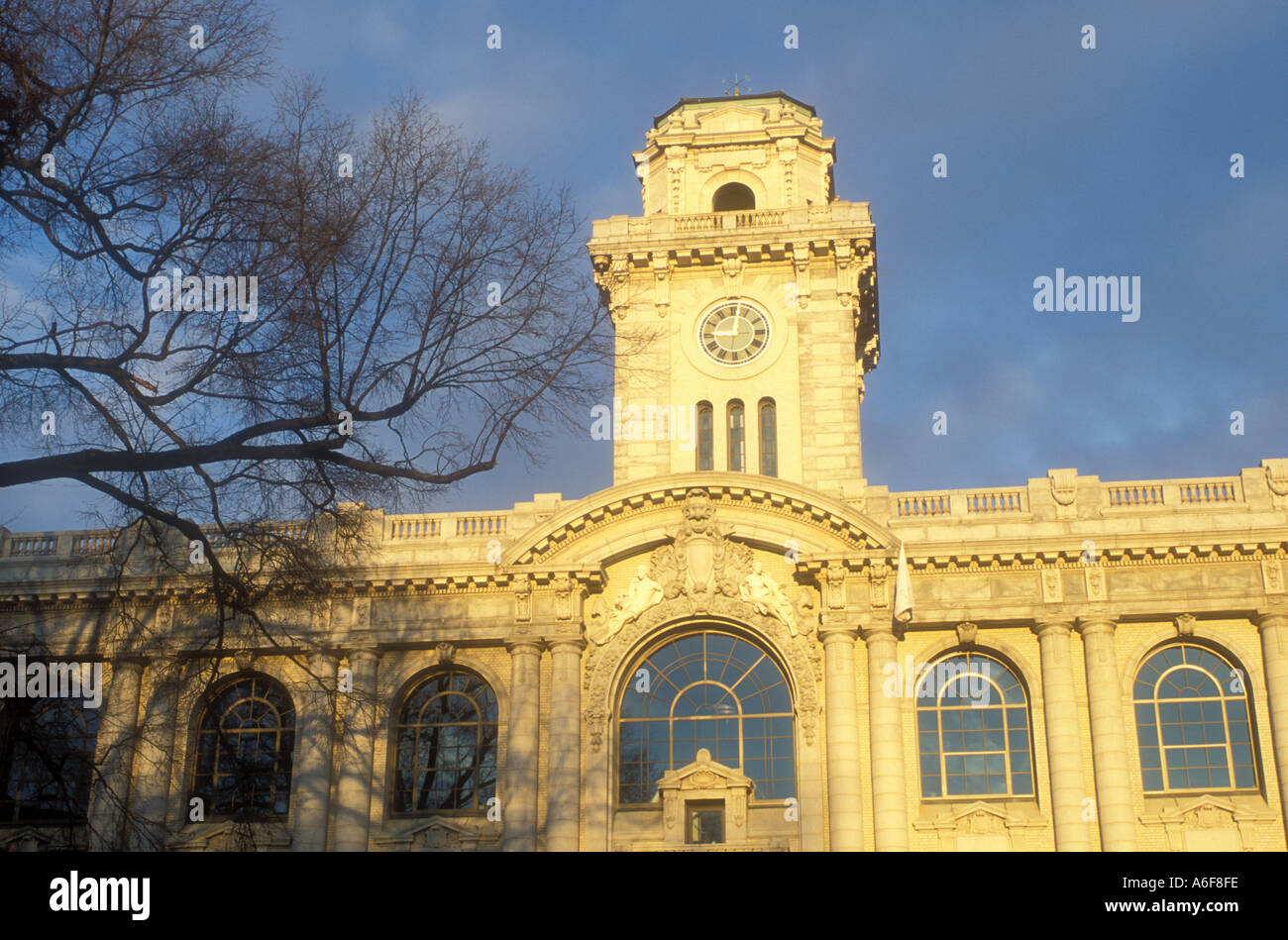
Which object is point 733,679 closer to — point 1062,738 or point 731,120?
point 1062,738

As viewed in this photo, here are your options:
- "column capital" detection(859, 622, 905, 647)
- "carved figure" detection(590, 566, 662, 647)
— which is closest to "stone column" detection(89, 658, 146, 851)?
"carved figure" detection(590, 566, 662, 647)

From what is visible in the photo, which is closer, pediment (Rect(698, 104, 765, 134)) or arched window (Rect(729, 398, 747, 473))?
arched window (Rect(729, 398, 747, 473))

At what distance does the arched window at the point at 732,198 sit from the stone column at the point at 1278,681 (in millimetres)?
19793

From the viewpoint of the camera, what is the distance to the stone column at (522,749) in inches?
1363

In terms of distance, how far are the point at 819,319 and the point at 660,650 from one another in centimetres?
1096

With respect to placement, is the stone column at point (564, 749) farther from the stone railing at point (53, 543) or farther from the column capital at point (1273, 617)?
the column capital at point (1273, 617)

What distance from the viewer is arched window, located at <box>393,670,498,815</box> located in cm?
3616

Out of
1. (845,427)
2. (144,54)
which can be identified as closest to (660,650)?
(845,427)

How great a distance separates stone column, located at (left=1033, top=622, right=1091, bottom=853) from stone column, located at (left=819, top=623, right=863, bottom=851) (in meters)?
4.31

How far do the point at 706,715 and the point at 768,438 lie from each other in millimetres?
8845

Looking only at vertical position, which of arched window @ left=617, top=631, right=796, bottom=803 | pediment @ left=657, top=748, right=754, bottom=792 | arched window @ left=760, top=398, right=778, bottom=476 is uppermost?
arched window @ left=760, top=398, right=778, bottom=476

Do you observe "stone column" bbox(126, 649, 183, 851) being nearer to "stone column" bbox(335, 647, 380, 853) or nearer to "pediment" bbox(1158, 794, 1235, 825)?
"stone column" bbox(335, 647, 380, 853)

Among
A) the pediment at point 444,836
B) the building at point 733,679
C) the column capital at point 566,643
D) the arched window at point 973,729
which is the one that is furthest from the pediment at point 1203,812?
the pediment at point 444,836
